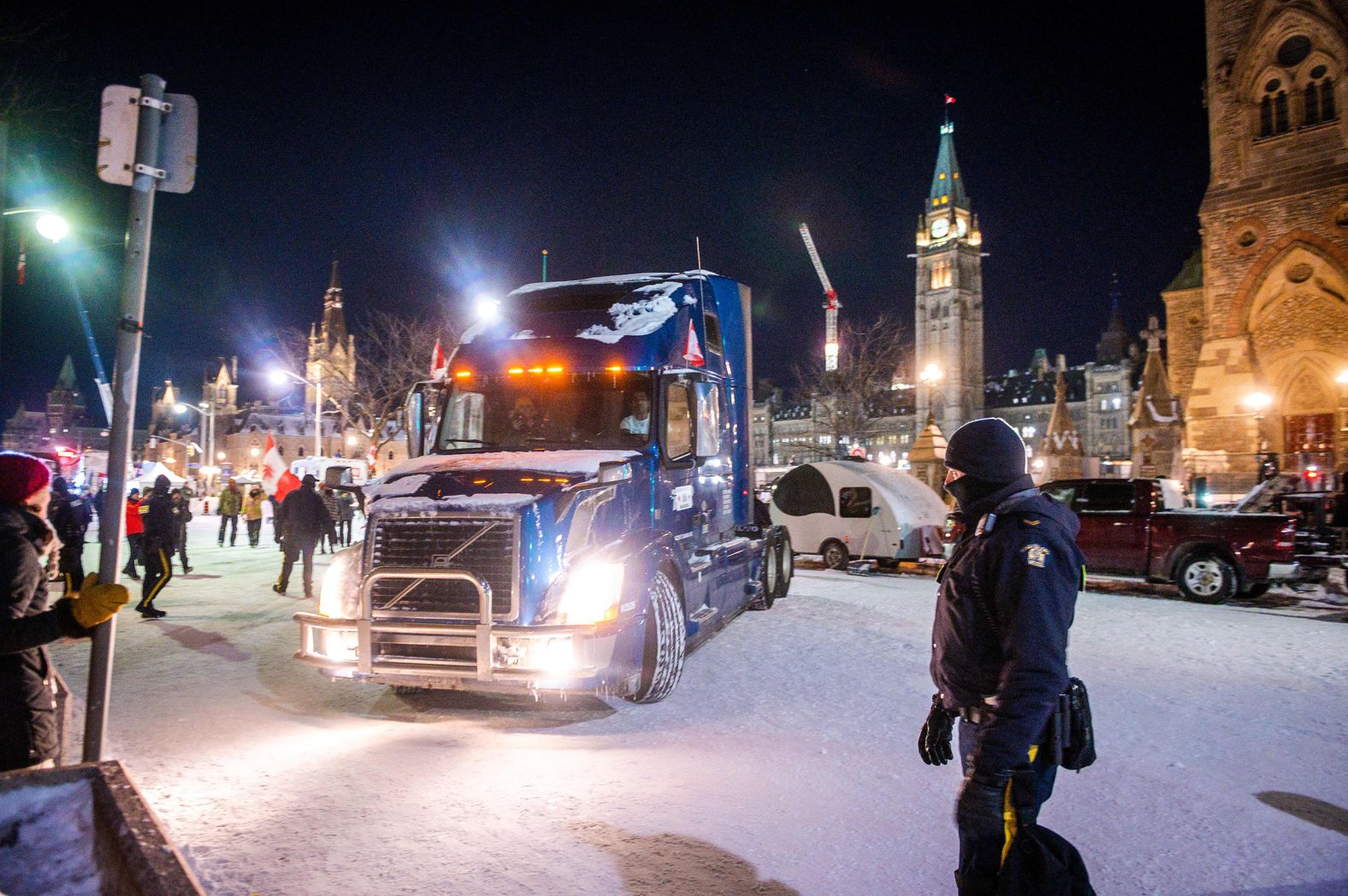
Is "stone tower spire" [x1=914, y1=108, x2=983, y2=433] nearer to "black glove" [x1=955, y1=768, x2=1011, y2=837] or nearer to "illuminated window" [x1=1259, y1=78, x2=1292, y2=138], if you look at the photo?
"illuminated window" [x1=1259, y1=78, x2=1292, y2=138]

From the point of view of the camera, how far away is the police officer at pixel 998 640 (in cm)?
257

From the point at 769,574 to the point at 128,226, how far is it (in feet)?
31.3

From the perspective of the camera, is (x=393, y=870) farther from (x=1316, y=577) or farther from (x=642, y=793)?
(x=1316, y=577)

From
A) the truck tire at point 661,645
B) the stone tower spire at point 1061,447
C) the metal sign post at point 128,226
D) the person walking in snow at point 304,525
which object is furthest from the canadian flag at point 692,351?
the stone tower spire at point 1061,447

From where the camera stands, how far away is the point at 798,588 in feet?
47.8

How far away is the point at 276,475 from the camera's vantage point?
57.5 ft

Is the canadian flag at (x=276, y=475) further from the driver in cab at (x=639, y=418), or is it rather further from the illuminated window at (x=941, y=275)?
the illuminated window at (x=941, y=275)

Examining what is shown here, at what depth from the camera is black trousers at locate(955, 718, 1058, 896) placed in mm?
2596

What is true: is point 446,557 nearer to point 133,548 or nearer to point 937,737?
point 937,737

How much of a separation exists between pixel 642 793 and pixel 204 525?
123 ft

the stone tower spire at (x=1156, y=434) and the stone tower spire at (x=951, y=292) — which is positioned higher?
the stone tower spire at (x=951, y=292)

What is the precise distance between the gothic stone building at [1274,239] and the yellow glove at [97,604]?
96.1ft

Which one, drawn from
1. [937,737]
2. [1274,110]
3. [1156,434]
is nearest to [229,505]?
[937,737]

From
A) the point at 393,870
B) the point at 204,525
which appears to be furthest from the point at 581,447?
the point at 204,525
